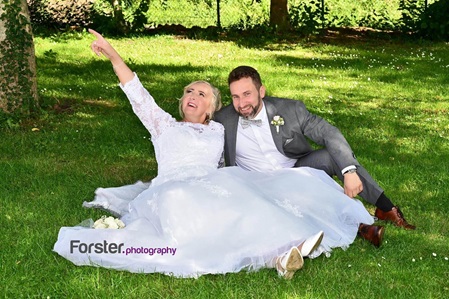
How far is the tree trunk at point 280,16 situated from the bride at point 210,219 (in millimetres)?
11754

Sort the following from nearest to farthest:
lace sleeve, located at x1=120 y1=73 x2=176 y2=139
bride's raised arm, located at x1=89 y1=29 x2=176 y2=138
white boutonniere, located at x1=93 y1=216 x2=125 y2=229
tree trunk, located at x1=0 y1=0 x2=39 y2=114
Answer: white boutonniere, located at x1=93 y1=216 x2=125 y2=229 < bride's raised arm, located at x1=89 y1=29 x2=176 y2=138 < lace sleeve, located at x1=120 y1=73 x2=176 y2=139 < tree trunk, located at x1=0 y1=0 x2=39 y2=114

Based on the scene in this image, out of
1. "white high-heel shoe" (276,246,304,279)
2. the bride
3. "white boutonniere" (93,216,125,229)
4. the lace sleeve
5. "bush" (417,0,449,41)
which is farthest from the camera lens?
"bush" (417,0,449,41)

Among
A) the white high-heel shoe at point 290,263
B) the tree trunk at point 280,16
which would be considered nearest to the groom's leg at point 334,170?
the white high-heel shoe at point 290,263

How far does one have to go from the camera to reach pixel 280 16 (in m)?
17.5

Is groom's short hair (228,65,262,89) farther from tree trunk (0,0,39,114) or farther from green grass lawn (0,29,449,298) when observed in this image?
tree trunk (0,0,39,114)

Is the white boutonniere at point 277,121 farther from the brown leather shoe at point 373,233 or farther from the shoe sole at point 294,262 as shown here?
the shoe sole at point 294,262

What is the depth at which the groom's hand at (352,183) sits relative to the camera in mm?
5770

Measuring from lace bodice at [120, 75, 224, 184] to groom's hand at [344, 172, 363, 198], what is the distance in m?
0.97

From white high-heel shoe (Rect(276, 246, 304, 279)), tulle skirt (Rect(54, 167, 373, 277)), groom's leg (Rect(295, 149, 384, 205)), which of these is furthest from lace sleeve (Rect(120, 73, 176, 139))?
white high-heel shoe (Rect(276, 246, 304, 279))

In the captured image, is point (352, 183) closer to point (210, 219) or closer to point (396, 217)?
point (396, 217)

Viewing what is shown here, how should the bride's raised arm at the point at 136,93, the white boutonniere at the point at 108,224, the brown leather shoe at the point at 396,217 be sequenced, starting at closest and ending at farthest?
the white boutonniere at the point at 108,224
the bride's raised arm at the point at 136,93
the brown leather shoe at the point at 396,217

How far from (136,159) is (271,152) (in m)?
2.22

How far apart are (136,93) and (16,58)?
355cm

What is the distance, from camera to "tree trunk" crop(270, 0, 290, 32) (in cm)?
1742
